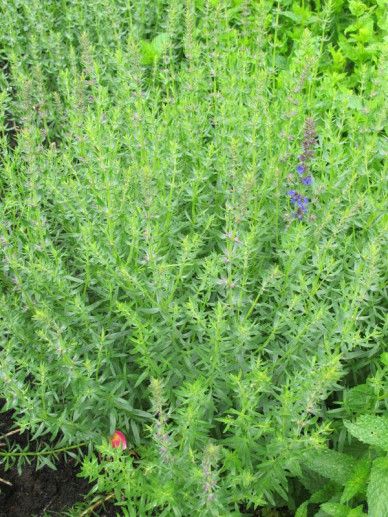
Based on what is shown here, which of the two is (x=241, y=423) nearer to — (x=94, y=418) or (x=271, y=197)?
(x=94, y=418)

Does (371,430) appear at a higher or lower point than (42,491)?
higher

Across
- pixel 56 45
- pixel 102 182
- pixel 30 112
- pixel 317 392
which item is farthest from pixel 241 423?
pixel 56 45

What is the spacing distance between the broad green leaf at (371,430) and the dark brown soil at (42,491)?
121 cm

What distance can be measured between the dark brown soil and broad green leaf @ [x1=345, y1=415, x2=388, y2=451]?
47.6 inches

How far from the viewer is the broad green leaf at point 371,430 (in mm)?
2344

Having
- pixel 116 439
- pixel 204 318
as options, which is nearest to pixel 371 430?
pixel 204 318

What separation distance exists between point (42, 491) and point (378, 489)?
1.54 metres

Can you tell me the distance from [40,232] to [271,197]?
42.5 inches

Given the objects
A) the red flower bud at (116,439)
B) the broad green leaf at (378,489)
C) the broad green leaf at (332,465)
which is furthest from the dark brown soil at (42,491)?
the broad green leaf at (378,489)

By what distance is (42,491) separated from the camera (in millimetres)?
3004

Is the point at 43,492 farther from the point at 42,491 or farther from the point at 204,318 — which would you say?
the point at 204,318

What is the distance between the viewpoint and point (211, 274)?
2.52 meters

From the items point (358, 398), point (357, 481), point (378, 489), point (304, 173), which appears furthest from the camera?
point (304, 173)

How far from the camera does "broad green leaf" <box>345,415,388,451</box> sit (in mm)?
2344
